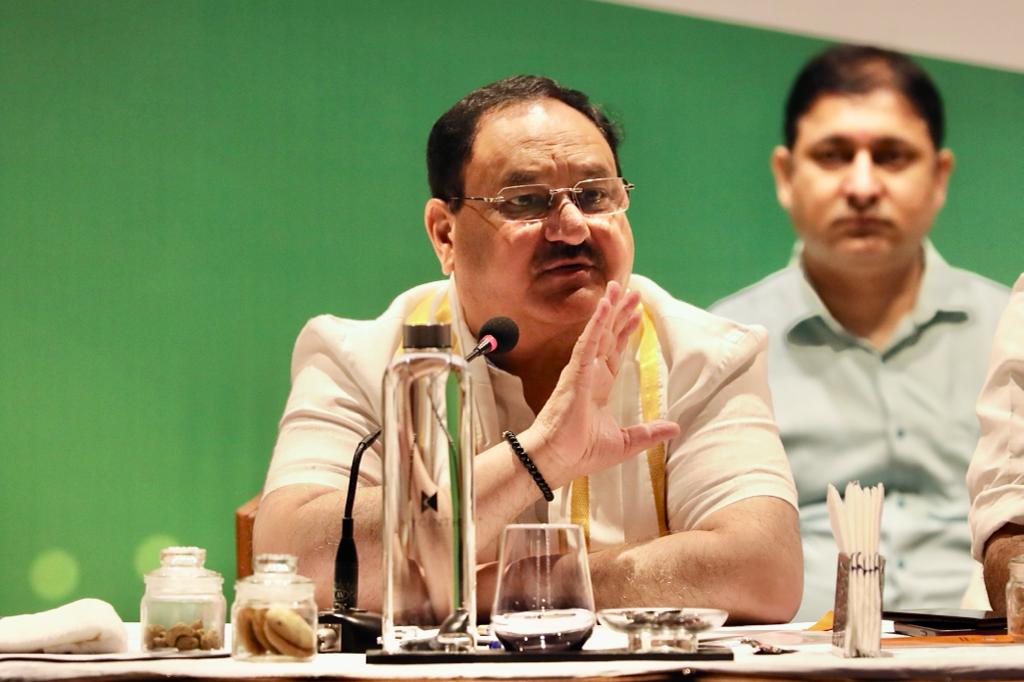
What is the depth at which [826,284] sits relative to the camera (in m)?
3.58

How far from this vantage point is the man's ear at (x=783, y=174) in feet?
11.3

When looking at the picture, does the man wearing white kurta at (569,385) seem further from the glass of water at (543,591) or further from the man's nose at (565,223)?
the glass of water at (543,591)

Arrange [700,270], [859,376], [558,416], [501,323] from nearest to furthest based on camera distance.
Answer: [501,323] < [558,416] < [700,270] < [859,376]

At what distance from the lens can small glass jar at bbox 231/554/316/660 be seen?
1.19 meters

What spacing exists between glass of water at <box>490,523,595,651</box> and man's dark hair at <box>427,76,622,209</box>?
4.54 feet

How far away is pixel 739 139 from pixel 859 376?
0.72m

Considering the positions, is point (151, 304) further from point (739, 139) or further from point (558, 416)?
point (739, 139)

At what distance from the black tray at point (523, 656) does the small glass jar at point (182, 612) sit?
203 millimetres

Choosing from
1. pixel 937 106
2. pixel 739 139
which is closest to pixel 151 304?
pixel 739 139

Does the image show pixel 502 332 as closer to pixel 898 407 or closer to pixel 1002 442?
pixel 1002 442

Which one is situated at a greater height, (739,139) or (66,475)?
(739,139)

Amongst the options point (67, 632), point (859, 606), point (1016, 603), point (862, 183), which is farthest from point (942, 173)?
point (67, 632)

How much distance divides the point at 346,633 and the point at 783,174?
240cm

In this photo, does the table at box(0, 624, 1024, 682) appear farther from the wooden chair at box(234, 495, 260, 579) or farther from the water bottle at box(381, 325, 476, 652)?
the wooden chair at box(234, 495, 260, 579)
